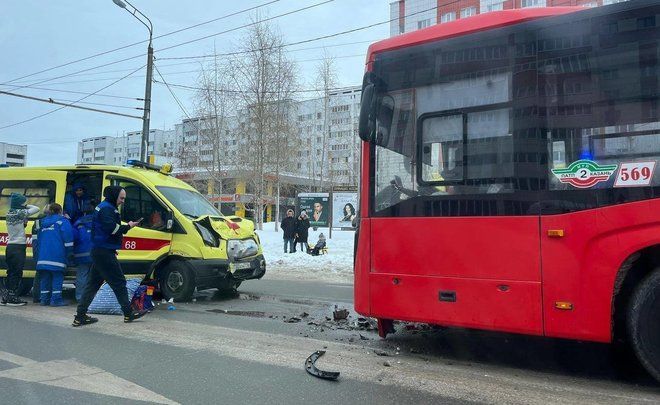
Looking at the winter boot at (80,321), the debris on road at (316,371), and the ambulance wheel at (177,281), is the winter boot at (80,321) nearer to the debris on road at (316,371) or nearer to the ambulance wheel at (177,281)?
the ambulance wheel at (177,281)

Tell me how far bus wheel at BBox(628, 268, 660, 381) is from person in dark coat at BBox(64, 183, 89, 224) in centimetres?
869

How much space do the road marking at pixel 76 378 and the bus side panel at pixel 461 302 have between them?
7.49ft

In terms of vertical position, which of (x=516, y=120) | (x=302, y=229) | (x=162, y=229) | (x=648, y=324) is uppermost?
(x=516, y=120)

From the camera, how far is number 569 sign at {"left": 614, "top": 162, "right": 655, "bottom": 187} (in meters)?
3.95

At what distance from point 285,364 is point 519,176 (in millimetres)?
2938

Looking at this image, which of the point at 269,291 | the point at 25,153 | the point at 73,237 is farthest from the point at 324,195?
the point at 73,237

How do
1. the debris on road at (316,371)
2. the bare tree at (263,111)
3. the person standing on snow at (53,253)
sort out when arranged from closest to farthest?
the debris on road at (316,371) < the person standing on snow at (53,253) < the bare tree at (263,111)

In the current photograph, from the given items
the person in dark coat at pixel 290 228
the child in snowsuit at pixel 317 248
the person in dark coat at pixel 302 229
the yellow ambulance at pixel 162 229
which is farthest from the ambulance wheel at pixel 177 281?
the person in dark coat at pixel 302 229

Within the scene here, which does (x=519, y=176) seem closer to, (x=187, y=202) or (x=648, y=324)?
(x=648, y=324)

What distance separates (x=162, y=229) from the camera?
8.47m

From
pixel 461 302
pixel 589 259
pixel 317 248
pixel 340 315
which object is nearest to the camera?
pixel 589 259

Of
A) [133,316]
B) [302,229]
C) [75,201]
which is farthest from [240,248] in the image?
[302,229]

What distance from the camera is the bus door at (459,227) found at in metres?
4.40

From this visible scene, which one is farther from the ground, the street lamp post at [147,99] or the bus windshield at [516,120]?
the street lamp post at [147,99]
